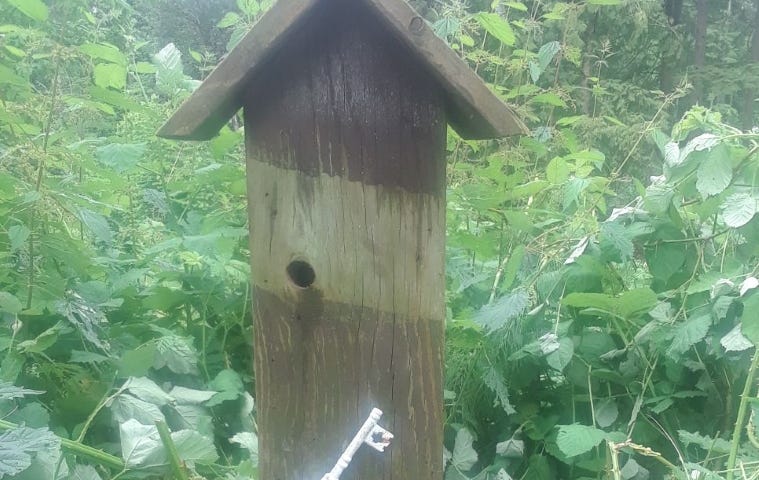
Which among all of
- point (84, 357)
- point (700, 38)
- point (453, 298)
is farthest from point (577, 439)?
point (700, 38)

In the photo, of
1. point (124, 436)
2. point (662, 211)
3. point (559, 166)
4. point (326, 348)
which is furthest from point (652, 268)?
point (124, 436)

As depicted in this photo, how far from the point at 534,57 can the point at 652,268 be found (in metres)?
1.19

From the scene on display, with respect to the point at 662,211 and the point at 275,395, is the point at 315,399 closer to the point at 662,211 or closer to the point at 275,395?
the point at 275,395

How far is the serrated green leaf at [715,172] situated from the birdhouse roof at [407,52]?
3.32 ft

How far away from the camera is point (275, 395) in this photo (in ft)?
4.06

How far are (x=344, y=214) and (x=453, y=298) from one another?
130cm

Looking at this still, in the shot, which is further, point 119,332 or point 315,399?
point 119,332

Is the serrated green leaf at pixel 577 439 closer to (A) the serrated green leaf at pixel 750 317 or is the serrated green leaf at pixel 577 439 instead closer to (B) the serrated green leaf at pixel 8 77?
(A) the serrated green leaf at pixel 750 317

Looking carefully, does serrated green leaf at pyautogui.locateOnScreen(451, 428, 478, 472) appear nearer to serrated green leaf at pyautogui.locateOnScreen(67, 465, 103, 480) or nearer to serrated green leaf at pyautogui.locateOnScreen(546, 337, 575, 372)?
serrated green leaf at pyautogui.locateOnScreen(546, 337, 575, 372)


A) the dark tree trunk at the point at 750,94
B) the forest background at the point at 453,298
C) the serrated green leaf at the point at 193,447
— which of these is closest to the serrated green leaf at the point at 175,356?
the forest background at the point at 453,298

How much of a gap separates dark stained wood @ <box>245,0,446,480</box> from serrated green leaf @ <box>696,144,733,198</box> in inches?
41.8

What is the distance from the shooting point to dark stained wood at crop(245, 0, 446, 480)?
3.70 feet

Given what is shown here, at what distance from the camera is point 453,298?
2379mm

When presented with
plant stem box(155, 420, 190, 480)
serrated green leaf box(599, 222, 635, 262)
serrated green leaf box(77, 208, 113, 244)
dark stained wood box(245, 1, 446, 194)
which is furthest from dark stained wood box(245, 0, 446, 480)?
serrated green leaf box(599, 222, 635, 262)
